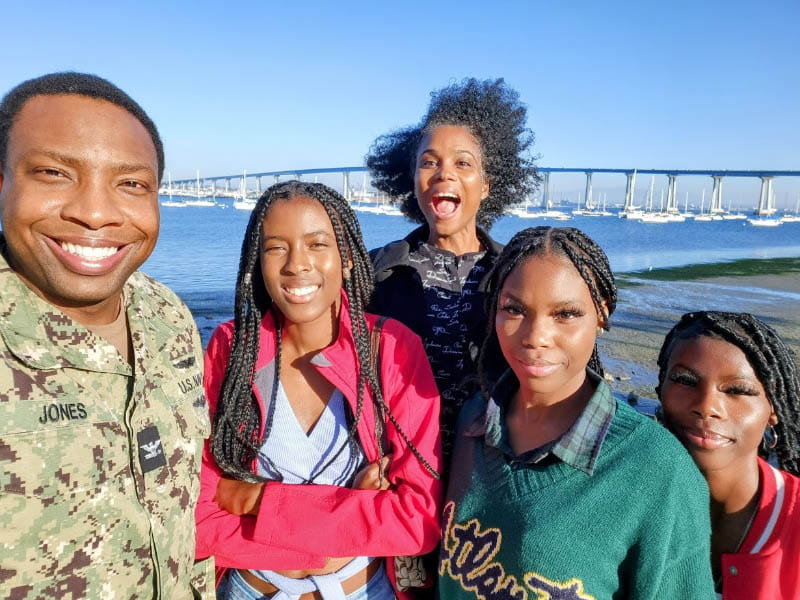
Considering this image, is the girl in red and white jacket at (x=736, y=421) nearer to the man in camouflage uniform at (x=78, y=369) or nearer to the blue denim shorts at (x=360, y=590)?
the blue denim shorts at (x=360, y=590)

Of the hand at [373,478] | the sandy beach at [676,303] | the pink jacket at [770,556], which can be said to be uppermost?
the hand at [373,478]

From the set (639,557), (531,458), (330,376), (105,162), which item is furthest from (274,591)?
(105,162)

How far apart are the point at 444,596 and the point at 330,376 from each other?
0.99 m

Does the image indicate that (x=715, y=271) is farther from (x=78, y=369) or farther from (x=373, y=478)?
(x=78, y=369)

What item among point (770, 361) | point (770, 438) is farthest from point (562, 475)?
point (770, 438)

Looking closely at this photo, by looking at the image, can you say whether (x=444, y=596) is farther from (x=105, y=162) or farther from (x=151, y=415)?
(x=105, y=162)

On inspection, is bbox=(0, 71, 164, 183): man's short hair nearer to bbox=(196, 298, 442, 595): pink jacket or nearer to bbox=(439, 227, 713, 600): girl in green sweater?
bbox=(196, 298, 442, 595): pink jacket

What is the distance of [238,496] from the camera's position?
2135 mm

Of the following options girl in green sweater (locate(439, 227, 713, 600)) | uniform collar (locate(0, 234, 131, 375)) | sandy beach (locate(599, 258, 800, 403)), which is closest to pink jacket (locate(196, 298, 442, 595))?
girl in green sweater (locate(439, 227, 713, 600))

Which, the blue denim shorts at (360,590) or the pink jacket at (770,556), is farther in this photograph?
the blue denim shorts at (360,590)

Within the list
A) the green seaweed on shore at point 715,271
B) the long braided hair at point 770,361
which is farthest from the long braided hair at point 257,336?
the green seaweed on shore at point 715,271

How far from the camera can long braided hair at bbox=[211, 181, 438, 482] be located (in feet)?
7.39

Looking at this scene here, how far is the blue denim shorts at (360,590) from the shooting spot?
2.17 meters

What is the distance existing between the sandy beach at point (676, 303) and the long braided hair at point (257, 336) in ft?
23.6
